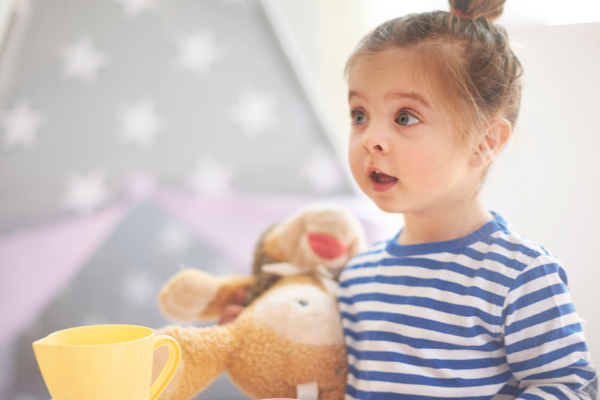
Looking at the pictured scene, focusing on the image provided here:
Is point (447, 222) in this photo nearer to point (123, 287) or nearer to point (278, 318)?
point (278, 318)

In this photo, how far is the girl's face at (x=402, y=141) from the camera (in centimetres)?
63

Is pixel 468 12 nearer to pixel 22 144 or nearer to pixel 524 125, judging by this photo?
pixel 524 125

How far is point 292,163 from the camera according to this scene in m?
1.10

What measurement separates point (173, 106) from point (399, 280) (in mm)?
618

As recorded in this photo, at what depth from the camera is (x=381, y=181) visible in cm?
66

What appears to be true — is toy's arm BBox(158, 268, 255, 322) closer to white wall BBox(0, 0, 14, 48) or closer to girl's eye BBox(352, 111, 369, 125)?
girl's eye BBox(352, 111, 369, 125)

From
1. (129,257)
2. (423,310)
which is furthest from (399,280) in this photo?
(129,257)

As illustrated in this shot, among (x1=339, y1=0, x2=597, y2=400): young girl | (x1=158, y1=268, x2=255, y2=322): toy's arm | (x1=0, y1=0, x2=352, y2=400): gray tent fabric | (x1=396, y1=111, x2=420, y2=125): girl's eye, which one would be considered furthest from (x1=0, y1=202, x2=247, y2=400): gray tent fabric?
(x1=396, y1=111, x2=420, y2=125): girl's eye

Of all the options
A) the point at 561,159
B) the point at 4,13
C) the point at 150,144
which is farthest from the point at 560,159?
the point at 4,13

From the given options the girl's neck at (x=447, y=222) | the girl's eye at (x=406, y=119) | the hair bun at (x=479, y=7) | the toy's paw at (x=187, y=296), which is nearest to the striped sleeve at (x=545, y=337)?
the girl's neck at (x=447, y=222)

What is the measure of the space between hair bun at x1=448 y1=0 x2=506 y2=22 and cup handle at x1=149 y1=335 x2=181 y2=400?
54cm

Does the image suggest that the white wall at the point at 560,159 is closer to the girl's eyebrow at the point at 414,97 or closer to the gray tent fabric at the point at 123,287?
the girl's eyebrow at the point at 414,97

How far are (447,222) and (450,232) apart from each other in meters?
0.01

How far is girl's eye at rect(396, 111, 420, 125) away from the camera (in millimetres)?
631
